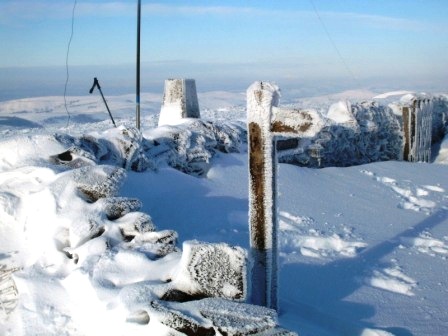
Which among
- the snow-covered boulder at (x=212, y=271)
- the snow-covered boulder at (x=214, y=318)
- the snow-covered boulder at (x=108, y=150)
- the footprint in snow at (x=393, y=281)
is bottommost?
the footprint in snow at (x=393, y=281)

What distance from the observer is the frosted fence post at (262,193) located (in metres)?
2.51

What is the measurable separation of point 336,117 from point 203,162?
135 inches

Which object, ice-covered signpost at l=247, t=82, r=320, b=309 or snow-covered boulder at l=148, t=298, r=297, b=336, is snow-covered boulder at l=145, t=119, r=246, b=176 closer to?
ice-covered signpost at l=247, t=82, r=320, b=309

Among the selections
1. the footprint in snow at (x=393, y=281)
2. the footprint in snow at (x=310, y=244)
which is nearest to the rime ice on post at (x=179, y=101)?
the footprint in snow at (x=310, y=244)

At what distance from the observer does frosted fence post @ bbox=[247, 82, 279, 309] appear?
8.22ft

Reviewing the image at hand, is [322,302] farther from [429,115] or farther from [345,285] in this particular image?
[429,115]

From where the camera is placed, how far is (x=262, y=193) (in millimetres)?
2623

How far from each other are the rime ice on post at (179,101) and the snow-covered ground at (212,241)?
106 centimetres

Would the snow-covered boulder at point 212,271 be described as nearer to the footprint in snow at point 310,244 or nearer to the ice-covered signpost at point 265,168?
the ice-covered signpost at point 265,168

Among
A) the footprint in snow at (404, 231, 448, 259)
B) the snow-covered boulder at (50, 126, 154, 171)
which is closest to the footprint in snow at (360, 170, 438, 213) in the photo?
the footprint in snow at (404, 231, 448, 259)

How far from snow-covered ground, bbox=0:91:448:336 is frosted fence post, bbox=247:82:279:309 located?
0.24 meters

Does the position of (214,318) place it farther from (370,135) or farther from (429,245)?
(370,135)

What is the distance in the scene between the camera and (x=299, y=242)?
159 inches

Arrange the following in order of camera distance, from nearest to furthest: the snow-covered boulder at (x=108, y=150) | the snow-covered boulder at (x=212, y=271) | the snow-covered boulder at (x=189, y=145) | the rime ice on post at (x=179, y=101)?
the snow-covered boulder at (x=212, y=271), the snow-covered boulder at (x=108, y=150), the snow-covered boulder at (x=189, y=145), the rime ice on post at (x=179, y=101)
